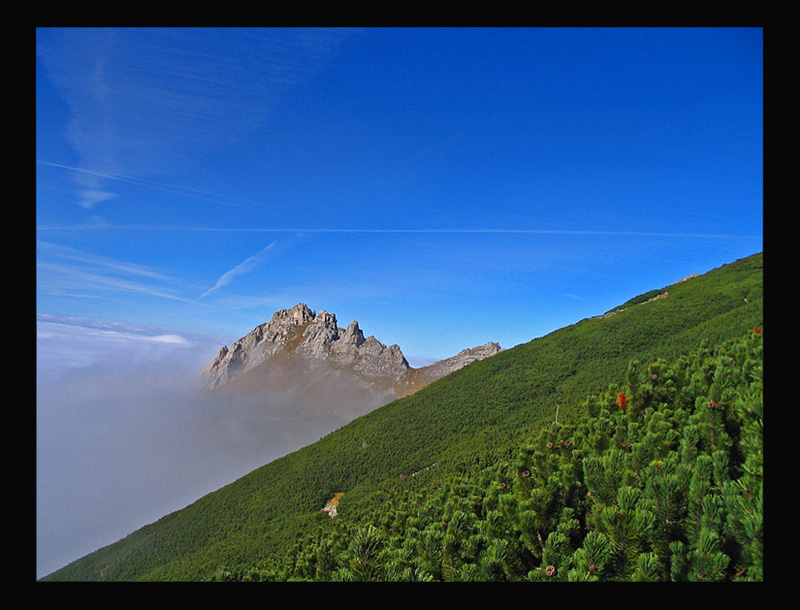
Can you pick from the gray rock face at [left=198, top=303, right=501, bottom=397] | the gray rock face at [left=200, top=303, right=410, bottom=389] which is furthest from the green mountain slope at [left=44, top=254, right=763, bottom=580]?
the gray rock face at [left=200, top=303, right=410, bottom=389]

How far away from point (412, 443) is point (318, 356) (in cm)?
11446

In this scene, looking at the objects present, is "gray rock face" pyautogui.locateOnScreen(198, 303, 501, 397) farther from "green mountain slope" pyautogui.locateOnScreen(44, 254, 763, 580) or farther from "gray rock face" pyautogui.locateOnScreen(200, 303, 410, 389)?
Answer: "green mountain slope" pyautogui.locateOnScreen(44, 254, 763, 580)

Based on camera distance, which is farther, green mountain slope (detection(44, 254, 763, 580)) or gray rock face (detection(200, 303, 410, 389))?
gray rock face (detection(200, 303, 410, 389))

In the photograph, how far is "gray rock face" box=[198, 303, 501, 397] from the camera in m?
155

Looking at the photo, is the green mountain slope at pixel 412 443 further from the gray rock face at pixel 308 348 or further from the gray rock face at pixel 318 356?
the gray rock face at pixel 308 348

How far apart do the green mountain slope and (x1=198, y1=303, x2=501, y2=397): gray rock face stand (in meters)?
91.5

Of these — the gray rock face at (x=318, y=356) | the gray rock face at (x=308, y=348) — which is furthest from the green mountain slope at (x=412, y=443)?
the gray rock face at (x=308, y=348)

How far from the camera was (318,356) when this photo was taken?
505 ft

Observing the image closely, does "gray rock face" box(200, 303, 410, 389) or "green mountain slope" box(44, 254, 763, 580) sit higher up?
"gray rock face" box(200, 303, 410, 389)
